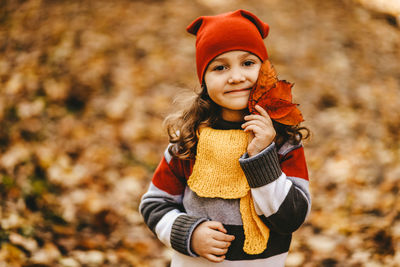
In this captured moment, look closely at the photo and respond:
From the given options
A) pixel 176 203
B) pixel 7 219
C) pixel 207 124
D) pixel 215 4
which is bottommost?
pixel 7 219

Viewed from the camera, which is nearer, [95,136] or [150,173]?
[150,173]

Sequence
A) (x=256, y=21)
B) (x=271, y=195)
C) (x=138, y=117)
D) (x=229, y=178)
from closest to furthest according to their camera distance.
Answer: (x=271, y=195), (x=229, y=178), (x=256, y=21), (x=138, y=117)

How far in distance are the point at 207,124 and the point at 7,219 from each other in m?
1.85

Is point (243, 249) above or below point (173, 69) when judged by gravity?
above

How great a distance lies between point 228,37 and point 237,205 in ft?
2.08

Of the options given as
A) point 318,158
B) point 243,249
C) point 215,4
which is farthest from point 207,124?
point 215,4

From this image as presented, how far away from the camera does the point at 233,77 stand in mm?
1284

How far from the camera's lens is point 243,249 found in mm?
1300

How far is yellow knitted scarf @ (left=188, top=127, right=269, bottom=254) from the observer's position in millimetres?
1284

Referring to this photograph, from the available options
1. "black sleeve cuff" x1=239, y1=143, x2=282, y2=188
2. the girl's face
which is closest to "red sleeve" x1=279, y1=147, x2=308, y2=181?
"black sleeve cuff" x1=239, y1=143, x2=282, y2=188

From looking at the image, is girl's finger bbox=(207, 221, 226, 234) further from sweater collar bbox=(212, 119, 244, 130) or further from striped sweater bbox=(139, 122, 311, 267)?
sweater collar bbox=(212, 119, 244, 130)

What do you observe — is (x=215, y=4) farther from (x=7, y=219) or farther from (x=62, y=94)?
(x=7, y=219)

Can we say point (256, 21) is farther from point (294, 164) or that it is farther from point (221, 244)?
point (221, 244)

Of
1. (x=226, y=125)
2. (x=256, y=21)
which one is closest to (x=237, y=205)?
(x=226, y=125)
